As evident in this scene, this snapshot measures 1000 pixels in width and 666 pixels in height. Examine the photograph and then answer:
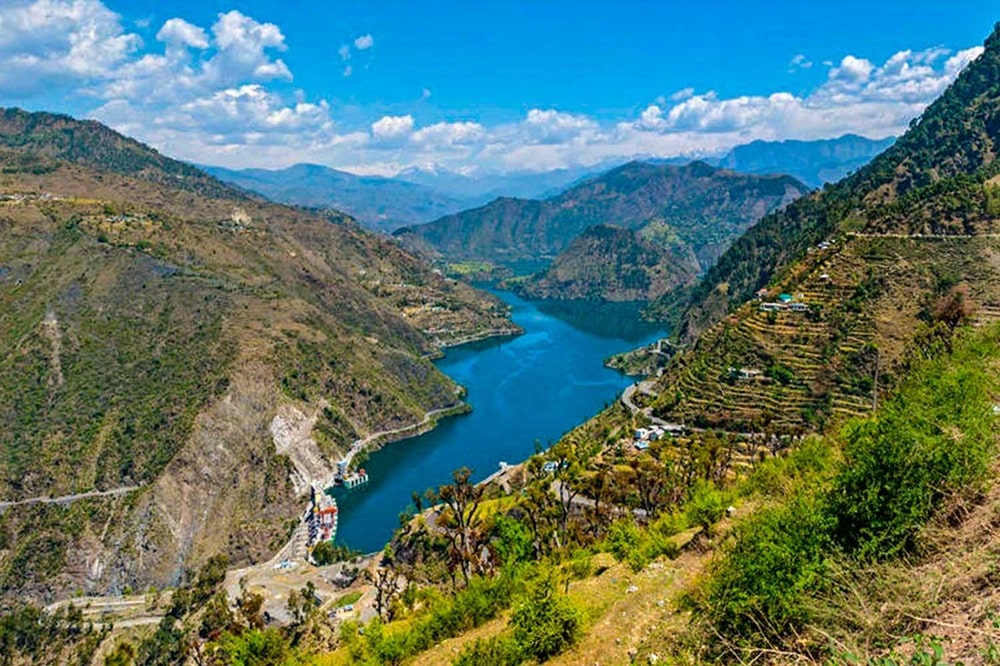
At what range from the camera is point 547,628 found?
13.3 metres

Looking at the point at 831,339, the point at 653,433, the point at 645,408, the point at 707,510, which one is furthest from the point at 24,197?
the point at 707,510

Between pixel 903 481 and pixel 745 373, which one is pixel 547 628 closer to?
pixel 903 481

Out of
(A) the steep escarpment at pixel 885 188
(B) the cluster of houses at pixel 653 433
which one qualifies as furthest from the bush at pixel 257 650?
(A) the steep escarpment at pixel 885 188

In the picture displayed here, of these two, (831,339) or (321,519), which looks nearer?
(831,339)

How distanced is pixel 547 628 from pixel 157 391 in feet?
326

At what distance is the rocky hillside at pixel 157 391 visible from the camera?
8050 centimetres

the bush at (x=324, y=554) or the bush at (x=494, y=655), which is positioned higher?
the bush at (x=494, y=655)

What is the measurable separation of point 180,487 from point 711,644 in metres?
89.4

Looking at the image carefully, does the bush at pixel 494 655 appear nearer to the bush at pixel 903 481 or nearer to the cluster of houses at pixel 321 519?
the bush at pixel 903 481

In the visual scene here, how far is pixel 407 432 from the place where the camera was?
408 ft

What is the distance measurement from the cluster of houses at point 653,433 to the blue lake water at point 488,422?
1367 inches

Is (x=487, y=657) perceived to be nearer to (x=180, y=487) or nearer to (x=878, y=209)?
(x=180, y=487)

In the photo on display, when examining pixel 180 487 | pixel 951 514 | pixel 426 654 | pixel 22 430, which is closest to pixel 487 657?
pixel 426 654

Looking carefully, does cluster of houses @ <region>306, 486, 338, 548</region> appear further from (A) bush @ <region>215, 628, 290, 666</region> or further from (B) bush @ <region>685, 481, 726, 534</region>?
(B) bush @ <region>685, 481, 726, 534</region>
